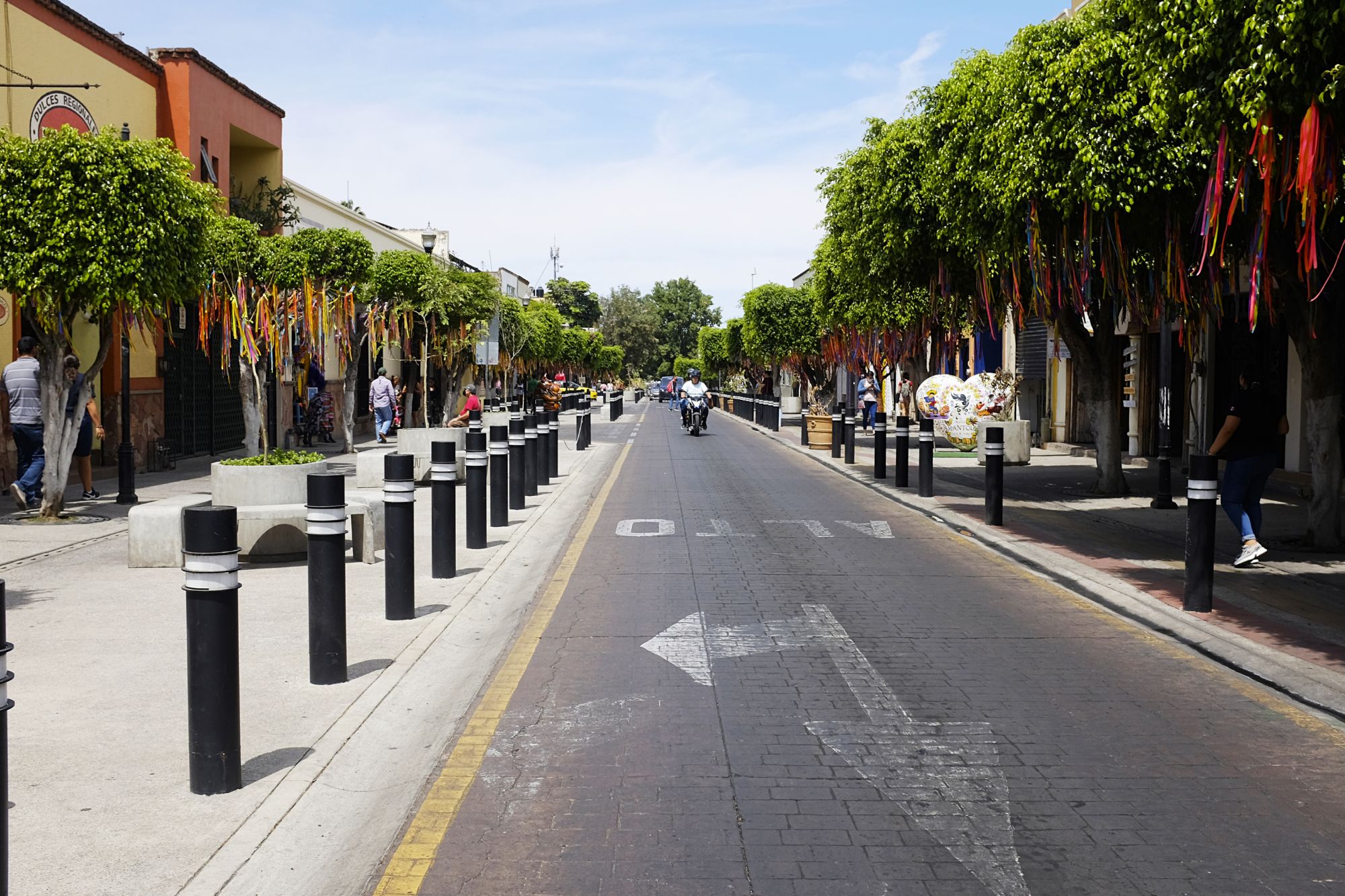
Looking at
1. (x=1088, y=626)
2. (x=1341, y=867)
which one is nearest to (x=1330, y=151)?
(x=1088, y=626)

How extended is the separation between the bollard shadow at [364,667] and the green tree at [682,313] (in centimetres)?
15012

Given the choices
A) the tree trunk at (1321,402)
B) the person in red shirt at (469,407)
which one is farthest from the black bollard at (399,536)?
the person in red shirt at (469,407)

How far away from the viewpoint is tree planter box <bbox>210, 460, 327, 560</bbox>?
1133 centimetres

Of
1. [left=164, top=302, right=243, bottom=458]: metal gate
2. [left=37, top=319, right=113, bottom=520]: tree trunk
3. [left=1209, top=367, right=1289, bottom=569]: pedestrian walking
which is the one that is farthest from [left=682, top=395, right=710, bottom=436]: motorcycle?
[left=1209, top=367, right=1289, bottom=569]: pedestrian walking

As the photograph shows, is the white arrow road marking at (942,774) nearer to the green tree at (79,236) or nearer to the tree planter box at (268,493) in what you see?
the tree planter box at (268,493)

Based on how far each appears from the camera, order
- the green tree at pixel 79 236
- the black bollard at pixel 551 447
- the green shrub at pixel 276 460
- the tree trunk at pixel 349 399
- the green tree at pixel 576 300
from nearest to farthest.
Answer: the green shrub at pixel 276 460 < the green tree at pixel 79 236 < the black bollard at pixel 551 447 < the tree trunk at pixel 349 399 < the green tree at pixel 576 300

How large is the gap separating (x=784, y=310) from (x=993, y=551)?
4774 centimetres

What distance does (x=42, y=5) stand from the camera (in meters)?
19.3

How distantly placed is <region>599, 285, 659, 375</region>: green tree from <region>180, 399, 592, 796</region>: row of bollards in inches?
5184

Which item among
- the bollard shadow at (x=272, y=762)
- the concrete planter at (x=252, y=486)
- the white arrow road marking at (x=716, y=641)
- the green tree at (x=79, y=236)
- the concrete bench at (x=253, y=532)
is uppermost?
the green tree at (x=79, y=236)

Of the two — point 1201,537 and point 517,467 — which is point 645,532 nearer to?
point 517,467

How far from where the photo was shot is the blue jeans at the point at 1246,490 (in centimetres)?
1151

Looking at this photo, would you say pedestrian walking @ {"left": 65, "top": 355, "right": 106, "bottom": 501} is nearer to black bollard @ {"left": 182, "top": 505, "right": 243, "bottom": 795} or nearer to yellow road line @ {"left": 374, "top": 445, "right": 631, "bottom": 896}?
yellow road line @ {"left": 374, "top": 445, "right": 631, "bottom": 896}

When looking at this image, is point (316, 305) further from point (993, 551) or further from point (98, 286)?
point (993, 551)
